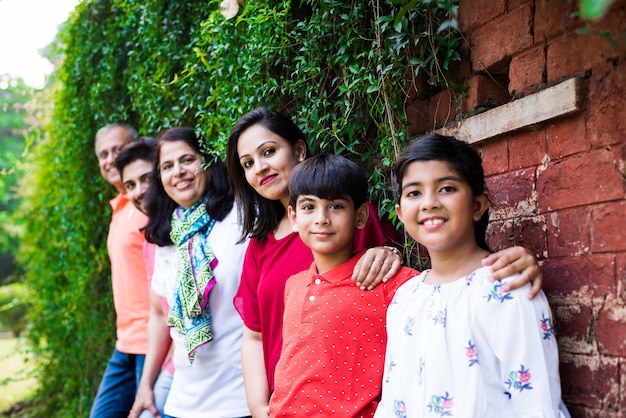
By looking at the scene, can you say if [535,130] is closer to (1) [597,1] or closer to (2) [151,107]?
(1) [597,1]

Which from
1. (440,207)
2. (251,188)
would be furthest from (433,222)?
(251,188)

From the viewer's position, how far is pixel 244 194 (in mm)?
2705

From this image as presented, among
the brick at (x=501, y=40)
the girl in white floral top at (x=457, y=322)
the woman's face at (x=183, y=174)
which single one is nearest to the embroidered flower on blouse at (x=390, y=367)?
the girl in white floral top at (x=457, y=322)

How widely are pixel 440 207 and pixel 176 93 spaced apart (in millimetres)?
2425

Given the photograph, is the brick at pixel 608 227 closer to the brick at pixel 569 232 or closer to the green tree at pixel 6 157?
the brick at pixel 569 232

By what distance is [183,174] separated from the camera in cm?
307

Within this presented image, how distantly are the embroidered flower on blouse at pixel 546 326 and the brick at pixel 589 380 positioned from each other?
196 millimetres

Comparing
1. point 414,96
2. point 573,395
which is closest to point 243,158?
point 414,96

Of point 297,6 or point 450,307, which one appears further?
point 297,6

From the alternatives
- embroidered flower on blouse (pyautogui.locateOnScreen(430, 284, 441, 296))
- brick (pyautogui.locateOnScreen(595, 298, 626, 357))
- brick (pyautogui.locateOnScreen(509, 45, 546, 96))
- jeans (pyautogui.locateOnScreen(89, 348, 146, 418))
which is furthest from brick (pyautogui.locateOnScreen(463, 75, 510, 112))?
jeans (pyautogui.locateOnScreen(89, 348, 146, 418))

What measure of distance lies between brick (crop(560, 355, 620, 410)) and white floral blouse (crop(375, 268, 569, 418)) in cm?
13

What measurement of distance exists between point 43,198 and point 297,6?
136 inches

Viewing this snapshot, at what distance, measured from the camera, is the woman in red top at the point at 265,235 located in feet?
8.05

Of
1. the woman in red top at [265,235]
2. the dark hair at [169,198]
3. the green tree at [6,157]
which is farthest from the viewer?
the green tree at [6,157]
